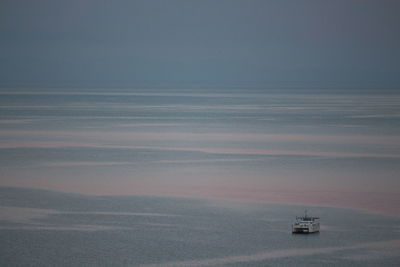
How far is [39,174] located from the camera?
134 ft

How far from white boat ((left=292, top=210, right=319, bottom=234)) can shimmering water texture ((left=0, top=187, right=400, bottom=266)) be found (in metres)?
0.31

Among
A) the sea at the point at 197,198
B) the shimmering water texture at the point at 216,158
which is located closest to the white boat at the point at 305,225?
the sea at the point at 197,198

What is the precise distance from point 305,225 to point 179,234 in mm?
4025

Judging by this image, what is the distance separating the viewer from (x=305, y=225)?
2828 centimetres

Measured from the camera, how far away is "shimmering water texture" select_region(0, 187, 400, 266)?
25375 mm

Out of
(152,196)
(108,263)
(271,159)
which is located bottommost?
(108,263)

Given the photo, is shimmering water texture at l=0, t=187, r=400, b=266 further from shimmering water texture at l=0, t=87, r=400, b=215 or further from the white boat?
shimmering water texture at l=0, t=87, r=400, b=215

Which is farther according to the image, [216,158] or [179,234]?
[216,158]

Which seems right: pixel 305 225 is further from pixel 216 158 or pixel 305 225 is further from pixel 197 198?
pixel 216 158

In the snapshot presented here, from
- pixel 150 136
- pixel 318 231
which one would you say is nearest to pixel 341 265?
pixel 318 231

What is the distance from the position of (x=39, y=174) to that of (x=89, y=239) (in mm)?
13851

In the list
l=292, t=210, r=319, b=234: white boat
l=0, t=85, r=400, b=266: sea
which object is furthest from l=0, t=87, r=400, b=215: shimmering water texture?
l=292, t=210, r=319, b=234: white boat

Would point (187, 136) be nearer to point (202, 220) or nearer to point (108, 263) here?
point (202, 220)

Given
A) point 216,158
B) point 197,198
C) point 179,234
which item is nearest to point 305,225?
point 179,234
